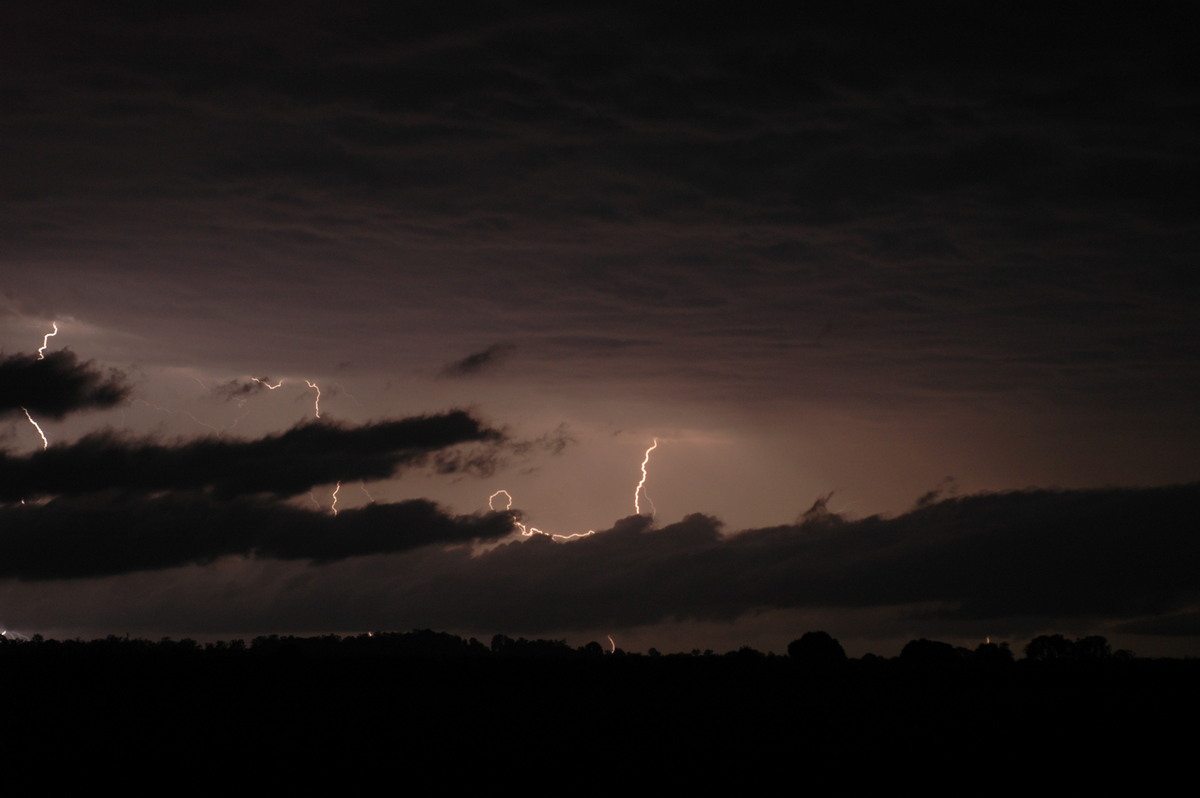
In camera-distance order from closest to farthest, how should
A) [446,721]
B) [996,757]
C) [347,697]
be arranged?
[996,757]
[446,721]
[347,697]

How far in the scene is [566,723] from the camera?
166ft

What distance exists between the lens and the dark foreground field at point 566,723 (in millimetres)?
41344

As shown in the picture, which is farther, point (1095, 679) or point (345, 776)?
point (1095, 679)

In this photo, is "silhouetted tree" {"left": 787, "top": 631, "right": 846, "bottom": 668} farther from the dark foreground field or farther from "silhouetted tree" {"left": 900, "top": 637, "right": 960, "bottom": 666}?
the dark foreground field

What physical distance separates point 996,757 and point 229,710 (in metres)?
30.1

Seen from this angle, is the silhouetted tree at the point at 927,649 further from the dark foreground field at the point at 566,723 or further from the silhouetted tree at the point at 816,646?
the dark foreground field at the point at 566,723

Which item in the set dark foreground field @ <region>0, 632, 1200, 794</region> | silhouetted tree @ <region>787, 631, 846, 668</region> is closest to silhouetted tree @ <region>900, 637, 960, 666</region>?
silhouetted tree @ <region>787, 631, 846, 668</region>

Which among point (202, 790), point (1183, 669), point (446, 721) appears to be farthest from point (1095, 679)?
point (202, 790)

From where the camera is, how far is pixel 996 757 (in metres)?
44.2

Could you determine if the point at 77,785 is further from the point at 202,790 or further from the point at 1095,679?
the point at 1095,679

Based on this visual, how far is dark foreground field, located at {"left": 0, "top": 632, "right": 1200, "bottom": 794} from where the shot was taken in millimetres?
41344

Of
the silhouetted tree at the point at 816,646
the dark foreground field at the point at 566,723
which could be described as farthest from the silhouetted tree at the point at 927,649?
the dark foreground field at the point at 566,723

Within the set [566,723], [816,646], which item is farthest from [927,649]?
[566,723]

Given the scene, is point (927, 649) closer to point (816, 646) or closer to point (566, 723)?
point (816, 646)
